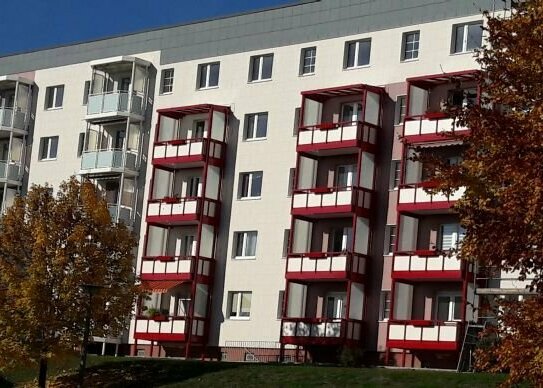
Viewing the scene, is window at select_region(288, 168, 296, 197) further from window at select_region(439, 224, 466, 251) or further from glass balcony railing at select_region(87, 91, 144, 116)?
glass balcony railing at select_region(87, 91, 144, 116)

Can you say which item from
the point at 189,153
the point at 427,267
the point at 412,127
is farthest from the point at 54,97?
the point at 427,267

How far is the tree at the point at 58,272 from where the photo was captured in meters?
54.8

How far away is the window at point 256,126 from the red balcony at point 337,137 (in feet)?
16.4

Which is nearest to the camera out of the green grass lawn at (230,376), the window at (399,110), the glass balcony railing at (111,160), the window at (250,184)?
the green grass lawn at (230,376)

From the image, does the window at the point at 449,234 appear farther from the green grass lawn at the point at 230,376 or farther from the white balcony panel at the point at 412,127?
the green grass lawn at the point at 230,376

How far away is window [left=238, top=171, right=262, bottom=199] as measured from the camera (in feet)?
217

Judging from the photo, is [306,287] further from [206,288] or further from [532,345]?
[532,345]

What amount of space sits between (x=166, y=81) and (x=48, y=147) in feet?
34.4

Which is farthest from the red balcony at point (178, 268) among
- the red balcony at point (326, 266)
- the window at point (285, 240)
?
the red balcony at point (326, 266)

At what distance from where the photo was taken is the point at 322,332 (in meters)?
58.9

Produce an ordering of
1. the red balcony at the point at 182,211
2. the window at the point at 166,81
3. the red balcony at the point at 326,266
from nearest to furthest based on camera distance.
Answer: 1. the red balcony at the point at 326,266
2. the red balcony at the point at 182,211
3. the window at the point at 166,81

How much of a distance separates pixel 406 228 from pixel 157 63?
804 inches

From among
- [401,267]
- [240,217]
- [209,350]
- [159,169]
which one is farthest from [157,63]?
[401,267]

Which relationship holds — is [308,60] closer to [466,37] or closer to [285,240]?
[285,240]
